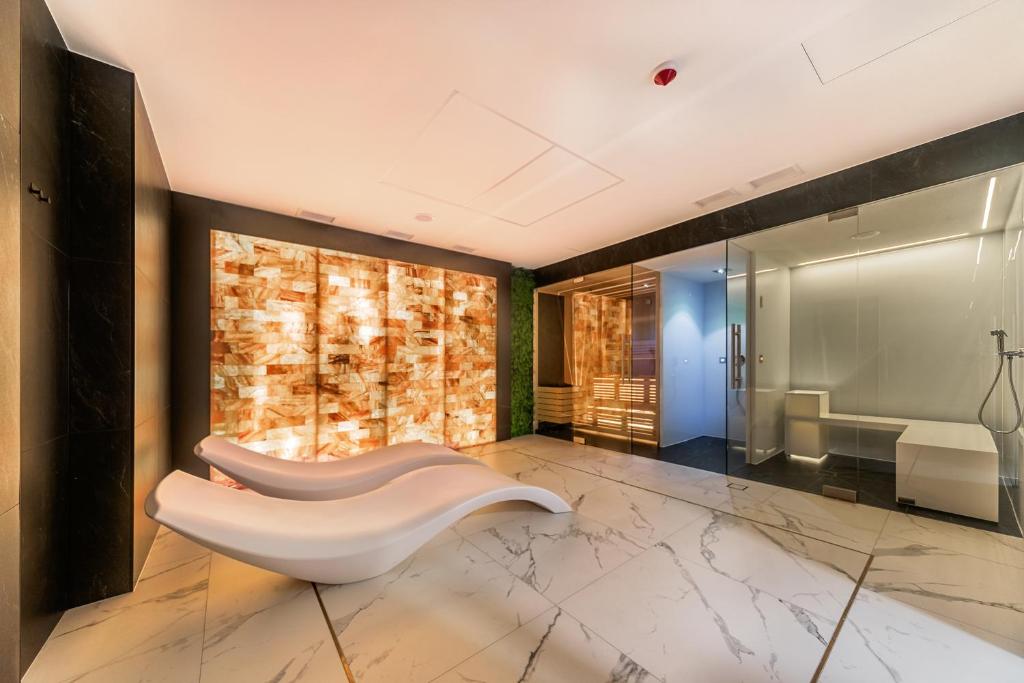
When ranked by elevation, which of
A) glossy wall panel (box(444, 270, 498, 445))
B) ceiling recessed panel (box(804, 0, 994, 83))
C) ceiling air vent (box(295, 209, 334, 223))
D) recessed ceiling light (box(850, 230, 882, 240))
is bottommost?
glossy wall panel (box(444, 270, 498, 445))

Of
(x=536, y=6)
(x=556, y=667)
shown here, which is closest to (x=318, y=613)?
(x=556, y=667)

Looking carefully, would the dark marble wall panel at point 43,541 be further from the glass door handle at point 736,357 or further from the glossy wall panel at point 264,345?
the glass door handle at point 736,357

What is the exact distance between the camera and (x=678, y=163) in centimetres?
298

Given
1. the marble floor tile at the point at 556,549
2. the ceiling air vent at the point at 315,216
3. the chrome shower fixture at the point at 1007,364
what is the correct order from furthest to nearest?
the ceiling air vent at the point at 315,216 → the chrome shower fixture at the point at 1007,364 → the marble floor tile at the point at 556,549

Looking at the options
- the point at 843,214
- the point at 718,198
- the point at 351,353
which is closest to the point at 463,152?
the point at 718,198

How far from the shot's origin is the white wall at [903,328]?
296cm

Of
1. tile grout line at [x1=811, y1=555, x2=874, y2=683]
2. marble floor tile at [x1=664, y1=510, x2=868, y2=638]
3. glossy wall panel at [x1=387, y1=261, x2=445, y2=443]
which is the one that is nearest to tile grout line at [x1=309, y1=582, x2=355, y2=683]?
tile grout line at [x1=811, y1=555, x2=874, y2=683]

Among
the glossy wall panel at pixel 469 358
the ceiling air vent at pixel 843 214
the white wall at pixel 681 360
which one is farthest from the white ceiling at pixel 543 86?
the white wall at pixel 681 360

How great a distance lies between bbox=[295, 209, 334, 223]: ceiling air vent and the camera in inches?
158

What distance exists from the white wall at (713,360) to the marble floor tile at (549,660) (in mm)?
5287

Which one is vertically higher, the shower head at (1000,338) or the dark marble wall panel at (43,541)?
the shower head at (1000,338)

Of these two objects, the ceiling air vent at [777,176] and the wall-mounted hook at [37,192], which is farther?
the ceiling air vent at [777,176]

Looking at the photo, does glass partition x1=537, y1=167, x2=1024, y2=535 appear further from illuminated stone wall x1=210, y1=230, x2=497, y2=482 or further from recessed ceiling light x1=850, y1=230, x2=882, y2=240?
illuminated stone wall x1=210, y1=230, x2=497, y2=482

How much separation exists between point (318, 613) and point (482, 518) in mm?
1388
